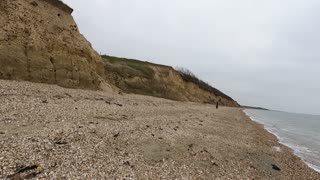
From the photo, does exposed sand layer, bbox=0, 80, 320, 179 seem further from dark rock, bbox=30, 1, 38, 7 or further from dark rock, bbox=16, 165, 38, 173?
dark rock, bbox=30, 1, 38, 7

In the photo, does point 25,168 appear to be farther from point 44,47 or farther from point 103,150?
point 44,47

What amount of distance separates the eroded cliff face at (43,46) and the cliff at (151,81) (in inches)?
537

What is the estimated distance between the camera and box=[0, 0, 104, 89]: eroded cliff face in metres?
21.8

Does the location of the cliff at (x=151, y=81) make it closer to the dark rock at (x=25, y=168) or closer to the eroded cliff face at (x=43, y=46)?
the eroded cliff face at (x=43, y=46)

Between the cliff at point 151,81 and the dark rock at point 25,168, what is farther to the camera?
the cliff at point 151,81

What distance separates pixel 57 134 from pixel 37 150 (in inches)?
73.6

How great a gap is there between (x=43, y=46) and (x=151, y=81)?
92.6 feet

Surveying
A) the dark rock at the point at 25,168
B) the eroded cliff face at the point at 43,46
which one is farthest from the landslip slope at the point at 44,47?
the dark rock at the point at 25,168

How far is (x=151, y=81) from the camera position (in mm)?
51594

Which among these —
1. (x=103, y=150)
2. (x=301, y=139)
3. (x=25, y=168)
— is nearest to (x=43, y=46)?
(x=103, y=150)

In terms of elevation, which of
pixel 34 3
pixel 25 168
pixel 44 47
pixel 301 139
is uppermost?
pixel 34 3

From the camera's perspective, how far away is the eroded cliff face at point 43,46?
21.8 metres

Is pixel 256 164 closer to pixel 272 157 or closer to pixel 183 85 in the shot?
pixel 272 157

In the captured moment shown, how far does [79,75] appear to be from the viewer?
2736 centimetres
